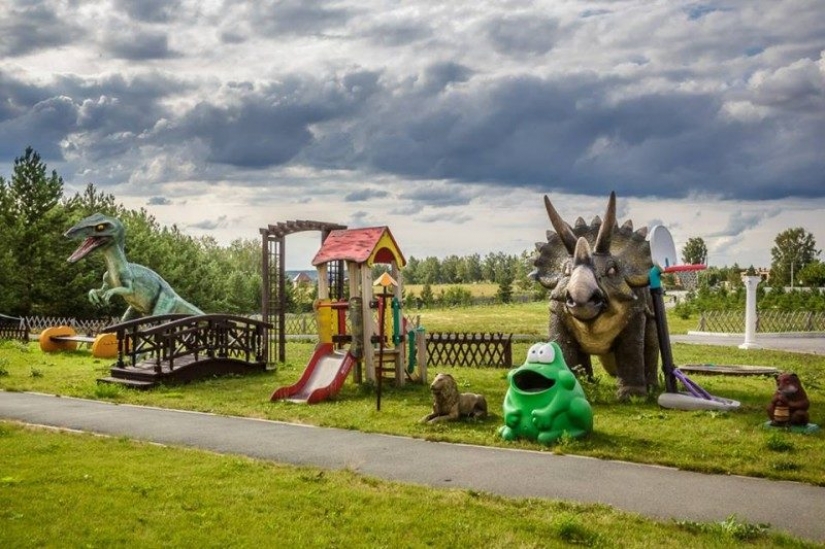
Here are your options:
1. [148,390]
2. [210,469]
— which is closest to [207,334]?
[148,390]

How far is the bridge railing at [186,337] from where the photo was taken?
17.4m

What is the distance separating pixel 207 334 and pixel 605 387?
9.25 meters

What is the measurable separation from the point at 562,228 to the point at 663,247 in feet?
9.07

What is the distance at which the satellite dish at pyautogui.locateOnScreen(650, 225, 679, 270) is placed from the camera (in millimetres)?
15602

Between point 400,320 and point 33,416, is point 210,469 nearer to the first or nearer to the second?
point 33,416

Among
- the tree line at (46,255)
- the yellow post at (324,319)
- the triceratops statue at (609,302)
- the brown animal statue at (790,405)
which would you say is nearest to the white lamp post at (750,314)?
the triceratops statue at (609,302)

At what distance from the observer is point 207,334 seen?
61.8ft

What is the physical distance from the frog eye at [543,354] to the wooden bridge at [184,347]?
9186mm

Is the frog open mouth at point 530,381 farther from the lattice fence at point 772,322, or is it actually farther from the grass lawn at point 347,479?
the lattice fence at point 772,322

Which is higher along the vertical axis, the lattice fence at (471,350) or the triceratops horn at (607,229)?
the triceratops horn at (607,229)

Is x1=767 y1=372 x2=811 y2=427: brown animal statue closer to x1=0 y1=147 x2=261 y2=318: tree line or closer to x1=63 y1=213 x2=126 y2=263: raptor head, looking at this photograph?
x1=63 y1=213 x2=126 y2=263: raptor head

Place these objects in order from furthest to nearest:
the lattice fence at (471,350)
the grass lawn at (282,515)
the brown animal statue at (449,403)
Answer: the lattice fence at (471,350)
the brown animal statue at (449,403)
the grass lawn at (282,515)

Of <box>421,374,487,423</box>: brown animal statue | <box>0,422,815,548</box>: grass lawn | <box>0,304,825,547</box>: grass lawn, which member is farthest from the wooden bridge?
<box>0,422,815,548</box>: grass lawn

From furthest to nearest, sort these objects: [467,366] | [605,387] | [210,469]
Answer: [467,366]
[605,387]
[210,469]
